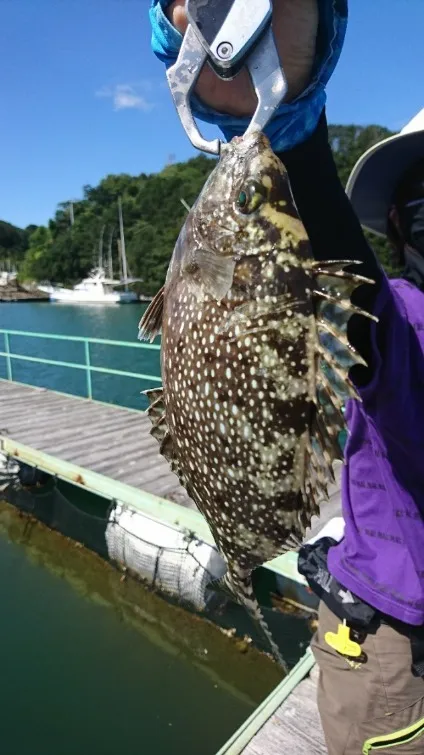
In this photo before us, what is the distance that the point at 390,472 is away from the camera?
5.62 feet

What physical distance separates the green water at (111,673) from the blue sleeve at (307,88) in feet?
16.2

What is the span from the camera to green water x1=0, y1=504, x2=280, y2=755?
478 cm

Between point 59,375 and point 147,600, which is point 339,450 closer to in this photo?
point 147,600

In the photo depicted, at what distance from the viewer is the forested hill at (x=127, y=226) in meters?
59.7

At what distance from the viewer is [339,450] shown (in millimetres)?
1220

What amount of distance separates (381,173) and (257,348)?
1018mm

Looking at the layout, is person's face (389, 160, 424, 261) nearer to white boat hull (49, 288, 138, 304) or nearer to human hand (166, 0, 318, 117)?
human hand (166, 0, 318, 117)

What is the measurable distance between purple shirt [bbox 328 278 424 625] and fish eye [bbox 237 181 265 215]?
43cm

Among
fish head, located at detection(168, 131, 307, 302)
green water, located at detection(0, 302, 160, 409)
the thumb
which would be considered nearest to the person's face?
fish head, located at detection(168, 131, 307, 302)

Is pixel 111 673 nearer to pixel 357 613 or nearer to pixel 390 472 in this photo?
pixel 357 613

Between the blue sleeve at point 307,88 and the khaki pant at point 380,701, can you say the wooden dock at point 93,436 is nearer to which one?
the khaki pant at point 380,701

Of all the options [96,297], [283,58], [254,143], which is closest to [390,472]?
[254,143]

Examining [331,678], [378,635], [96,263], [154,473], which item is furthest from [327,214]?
[96,263]

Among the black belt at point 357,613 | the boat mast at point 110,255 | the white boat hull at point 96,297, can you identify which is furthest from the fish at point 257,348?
the boat mast at point 110,255
